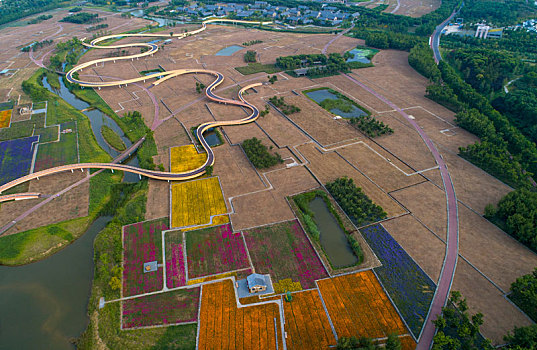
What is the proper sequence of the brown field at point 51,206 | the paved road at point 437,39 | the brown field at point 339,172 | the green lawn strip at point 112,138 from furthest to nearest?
the paved road at point 437,39
the green lawn strip at point 112,138
the brown field at point 339,172
the brown field at point 51,206

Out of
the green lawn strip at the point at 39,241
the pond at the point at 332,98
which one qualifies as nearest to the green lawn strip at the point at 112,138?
the green lawn strip at the point at 39,241

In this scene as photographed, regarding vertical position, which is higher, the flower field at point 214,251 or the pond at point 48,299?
the flower field at point 214,251

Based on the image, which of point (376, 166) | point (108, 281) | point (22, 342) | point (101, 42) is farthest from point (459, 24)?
point (22, 342)

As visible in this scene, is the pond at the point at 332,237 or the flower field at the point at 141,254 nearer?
the flower field at the point at 141,254

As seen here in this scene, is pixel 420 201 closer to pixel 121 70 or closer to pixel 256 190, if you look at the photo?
pixel 256 190

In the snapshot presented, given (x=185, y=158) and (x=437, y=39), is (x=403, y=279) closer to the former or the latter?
(x=185, y=158)

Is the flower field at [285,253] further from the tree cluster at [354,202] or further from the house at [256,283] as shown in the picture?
the tree cluster at [354,202]

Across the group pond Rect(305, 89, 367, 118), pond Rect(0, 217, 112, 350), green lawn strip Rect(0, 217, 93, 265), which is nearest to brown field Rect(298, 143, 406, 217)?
pond Rect(305, 89, 367, 118)

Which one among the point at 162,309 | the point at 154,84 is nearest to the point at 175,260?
the point at 162,309
